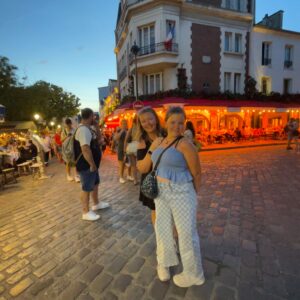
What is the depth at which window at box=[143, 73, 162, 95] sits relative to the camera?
15398 mm

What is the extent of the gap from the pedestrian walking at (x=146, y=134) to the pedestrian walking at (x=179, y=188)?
0.74ft

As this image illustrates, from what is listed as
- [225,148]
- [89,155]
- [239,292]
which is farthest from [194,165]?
[225,148]

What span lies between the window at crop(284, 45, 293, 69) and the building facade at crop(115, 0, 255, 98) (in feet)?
15.7

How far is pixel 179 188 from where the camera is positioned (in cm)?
189

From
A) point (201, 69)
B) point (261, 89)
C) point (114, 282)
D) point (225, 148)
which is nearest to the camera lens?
point (114, 282)

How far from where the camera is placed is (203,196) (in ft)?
15.6

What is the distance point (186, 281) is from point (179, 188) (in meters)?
0.97

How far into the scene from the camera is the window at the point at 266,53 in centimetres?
1759

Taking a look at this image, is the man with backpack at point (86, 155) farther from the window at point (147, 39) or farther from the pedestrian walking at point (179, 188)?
the window at point (147, 39)

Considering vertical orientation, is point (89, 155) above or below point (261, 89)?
below

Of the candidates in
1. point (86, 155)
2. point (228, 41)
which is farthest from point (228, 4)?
point (86, 155)

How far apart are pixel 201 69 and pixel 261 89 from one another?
6265mm

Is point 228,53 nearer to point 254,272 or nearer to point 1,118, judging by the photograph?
point 1,118

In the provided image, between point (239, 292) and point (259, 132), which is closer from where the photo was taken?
point (239, 292)
